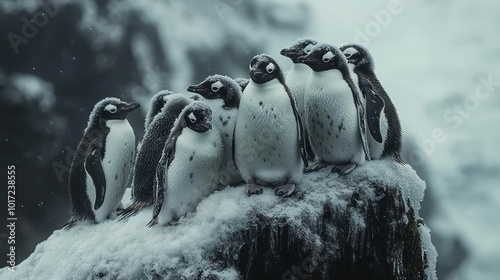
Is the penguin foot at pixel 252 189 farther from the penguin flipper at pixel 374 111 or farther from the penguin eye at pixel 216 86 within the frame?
the penguin flipper at pixel 374 111

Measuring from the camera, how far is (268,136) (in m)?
3.85

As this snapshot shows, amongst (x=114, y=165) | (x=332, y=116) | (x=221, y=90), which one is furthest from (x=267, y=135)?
(x=114, y=165)

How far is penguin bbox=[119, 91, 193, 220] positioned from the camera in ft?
14.2

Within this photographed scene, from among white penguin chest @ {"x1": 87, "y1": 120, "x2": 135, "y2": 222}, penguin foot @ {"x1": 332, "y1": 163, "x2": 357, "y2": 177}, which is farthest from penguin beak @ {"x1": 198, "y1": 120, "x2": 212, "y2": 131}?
white penguin chest @ {"x1": 87, "y1": 120, "x2": 135, "y2": 222}

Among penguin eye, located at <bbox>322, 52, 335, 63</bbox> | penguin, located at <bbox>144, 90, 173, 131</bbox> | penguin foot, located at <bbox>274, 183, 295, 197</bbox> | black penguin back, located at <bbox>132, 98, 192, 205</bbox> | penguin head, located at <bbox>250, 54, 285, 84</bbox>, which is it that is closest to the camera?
penguin foot, located at <bbox>274, 183, 295, 197</bbox>

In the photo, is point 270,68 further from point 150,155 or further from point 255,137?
point 150,155

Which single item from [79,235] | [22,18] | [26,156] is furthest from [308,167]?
[22,18]

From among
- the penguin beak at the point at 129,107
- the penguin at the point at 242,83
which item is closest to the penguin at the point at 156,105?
the penguin beak at the point at 129,107

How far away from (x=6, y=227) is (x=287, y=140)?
25.4 ft

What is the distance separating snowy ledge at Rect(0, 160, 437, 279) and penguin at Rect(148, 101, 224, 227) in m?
0.08

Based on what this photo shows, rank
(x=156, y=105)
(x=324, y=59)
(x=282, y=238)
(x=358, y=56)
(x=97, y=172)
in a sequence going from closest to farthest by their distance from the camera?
(x=282, y=238) → (x=324, y=59) → (x=358, y=56) → (x=97, y=172) → (x=156, y=105)

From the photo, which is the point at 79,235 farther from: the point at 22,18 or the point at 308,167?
the point at 22,18

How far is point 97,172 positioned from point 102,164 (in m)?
0.07

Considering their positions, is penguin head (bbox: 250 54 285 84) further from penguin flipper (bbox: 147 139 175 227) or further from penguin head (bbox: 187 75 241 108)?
penguin flipper (bbox: 147 139 175 227)
